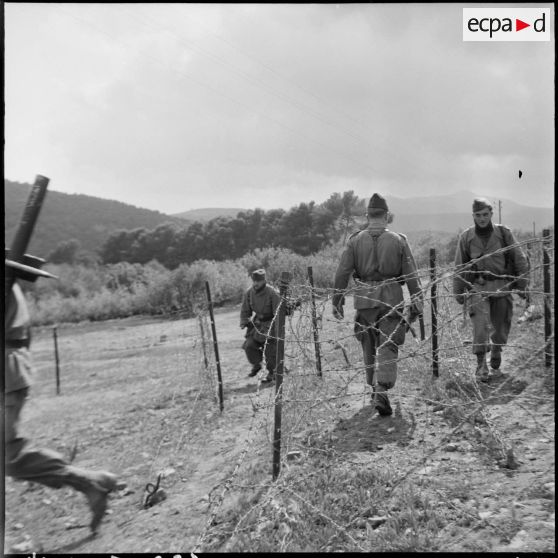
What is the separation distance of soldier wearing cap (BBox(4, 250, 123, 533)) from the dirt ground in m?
0.52

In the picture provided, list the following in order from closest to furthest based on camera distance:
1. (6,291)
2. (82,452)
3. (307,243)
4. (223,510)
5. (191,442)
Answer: (6,291)
(223,510)
(191,442)
(82,452)
(307,243)

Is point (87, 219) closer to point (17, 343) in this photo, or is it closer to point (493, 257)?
point (493, 257)

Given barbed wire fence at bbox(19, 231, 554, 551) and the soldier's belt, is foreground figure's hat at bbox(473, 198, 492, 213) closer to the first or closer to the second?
barbed wire fence at bbox(19, 231, 554, 551)

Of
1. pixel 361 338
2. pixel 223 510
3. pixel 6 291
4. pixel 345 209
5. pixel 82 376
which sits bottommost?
pixel 82 376

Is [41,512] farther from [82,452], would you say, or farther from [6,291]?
[6,291]

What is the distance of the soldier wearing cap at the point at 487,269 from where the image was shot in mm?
4523

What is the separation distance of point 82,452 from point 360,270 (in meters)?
3.53

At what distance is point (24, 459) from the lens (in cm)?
271

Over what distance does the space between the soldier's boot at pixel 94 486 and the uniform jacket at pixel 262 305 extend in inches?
134

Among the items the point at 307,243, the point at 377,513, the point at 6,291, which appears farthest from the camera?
the point at 307,243

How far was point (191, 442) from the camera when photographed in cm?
470

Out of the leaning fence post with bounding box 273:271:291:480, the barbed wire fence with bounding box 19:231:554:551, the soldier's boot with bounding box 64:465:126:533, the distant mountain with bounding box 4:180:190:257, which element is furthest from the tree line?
the soldier's boot with bounding box 64:465:126:533

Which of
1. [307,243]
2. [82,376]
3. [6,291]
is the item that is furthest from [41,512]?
[307,243]

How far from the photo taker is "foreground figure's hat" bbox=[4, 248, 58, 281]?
2.40m
